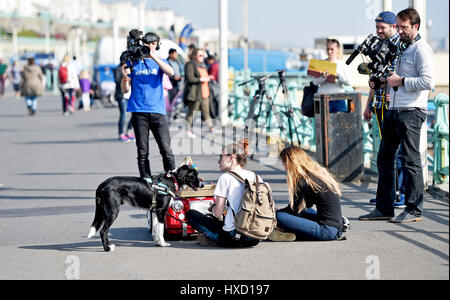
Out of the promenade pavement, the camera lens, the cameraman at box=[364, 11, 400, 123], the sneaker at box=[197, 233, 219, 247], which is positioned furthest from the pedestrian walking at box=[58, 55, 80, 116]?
the sneaker at box=[197, 233, 219, 247]

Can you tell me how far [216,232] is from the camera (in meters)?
7.17

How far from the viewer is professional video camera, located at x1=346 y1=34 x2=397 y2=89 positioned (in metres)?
8.42

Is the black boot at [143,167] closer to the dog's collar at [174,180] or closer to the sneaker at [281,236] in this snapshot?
the dog's collar at [174,180]

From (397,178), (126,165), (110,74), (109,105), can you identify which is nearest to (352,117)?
(397,178)

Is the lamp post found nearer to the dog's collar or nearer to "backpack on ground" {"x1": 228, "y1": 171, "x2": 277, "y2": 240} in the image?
the dog's collar

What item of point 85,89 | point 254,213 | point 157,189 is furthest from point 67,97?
point 254,213

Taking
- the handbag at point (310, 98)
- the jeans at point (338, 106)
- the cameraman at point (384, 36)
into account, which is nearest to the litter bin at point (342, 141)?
the jeans at point (338, 106)

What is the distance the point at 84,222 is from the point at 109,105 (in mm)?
24115

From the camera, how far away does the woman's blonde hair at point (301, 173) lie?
7176mm

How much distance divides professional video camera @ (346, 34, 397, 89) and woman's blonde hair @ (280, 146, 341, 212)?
1669 millimetres

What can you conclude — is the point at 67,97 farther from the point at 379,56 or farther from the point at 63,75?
the point at 379,56

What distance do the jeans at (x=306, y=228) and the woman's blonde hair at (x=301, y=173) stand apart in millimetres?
107

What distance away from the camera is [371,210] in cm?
903

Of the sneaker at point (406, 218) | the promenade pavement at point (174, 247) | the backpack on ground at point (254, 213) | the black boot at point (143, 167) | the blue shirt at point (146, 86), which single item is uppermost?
the blue shirt at point (146, 86)
